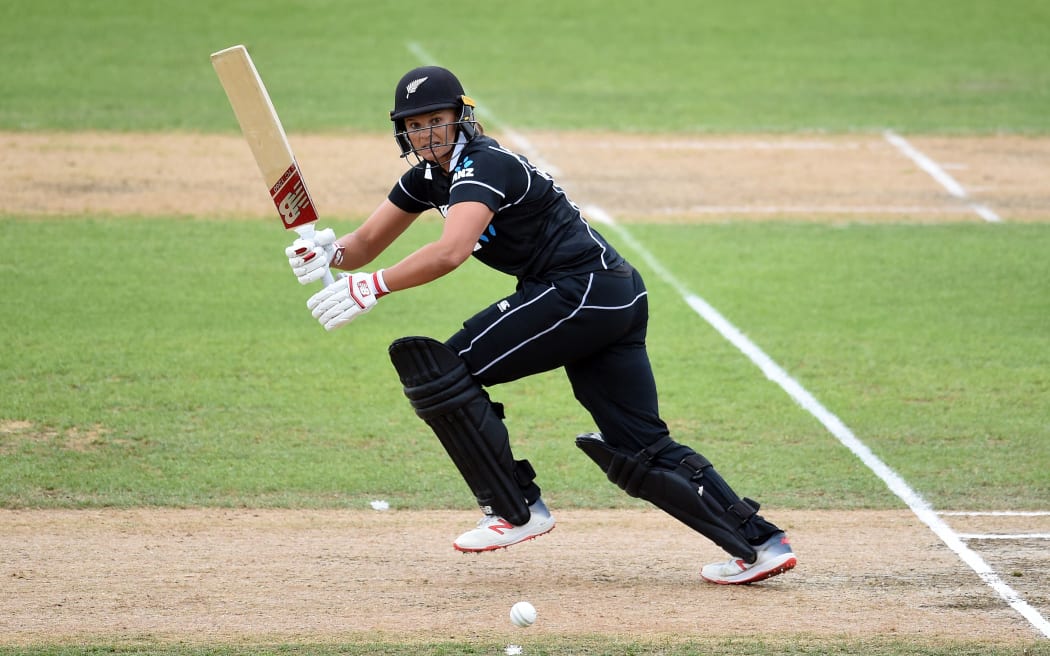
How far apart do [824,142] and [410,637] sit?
12526mm

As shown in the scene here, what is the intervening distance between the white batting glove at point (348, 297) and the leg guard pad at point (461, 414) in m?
0.23

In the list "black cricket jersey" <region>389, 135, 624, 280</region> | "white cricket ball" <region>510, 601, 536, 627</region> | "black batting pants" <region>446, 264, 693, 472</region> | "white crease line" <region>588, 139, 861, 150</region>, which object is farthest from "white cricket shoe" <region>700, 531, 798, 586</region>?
"white crease line" <region>588, 139, 861, 150</region>

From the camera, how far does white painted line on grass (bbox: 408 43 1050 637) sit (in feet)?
18.4

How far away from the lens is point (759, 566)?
5617 millimetres

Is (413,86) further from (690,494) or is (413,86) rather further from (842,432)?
(842,432)

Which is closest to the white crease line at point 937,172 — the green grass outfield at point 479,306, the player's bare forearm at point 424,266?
the green grass outfield at point 479,306

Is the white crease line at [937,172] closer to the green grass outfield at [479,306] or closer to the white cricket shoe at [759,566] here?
the green grass outfield at [479,306]

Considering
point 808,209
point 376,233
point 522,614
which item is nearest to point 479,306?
point 808,209

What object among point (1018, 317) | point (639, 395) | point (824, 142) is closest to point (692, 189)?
point (824, 142)

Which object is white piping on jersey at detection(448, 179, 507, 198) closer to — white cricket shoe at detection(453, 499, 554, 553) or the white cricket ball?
white cricket shoe at detection(453, 499, 554, 553)

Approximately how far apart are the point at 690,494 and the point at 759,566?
1.51 feet

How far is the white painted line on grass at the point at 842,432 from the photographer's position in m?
5.59

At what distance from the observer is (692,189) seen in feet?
47.3

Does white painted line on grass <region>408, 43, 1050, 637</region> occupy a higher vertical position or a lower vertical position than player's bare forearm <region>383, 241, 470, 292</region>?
lower
